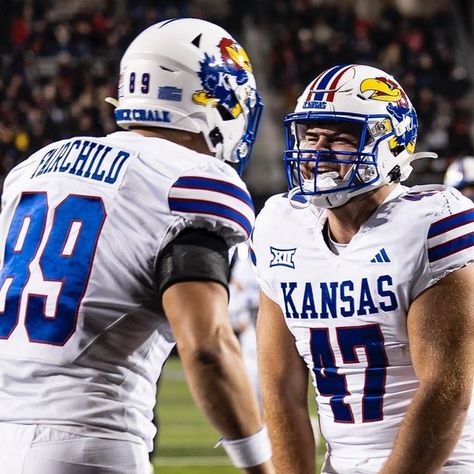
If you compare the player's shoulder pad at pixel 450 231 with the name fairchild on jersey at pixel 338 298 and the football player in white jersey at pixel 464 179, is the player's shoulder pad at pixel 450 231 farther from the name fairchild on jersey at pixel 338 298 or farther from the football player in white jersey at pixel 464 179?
the football player in white jersey at pixel 464 179

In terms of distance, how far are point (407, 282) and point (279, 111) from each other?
15.8 metres

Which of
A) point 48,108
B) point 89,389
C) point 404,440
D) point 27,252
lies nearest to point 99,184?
point 27,252

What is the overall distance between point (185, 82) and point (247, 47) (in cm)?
1604

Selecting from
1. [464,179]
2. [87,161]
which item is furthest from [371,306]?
[464,179]

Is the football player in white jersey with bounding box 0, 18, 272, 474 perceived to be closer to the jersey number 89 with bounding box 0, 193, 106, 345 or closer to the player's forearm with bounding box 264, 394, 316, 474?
the jersey number 89 with bounding box 0, 193, 106, 345

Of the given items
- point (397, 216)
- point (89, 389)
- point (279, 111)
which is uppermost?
point (397, 216)

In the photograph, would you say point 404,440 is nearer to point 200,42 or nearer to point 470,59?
point 200,42

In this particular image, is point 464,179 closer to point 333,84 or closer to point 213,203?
point 333,84

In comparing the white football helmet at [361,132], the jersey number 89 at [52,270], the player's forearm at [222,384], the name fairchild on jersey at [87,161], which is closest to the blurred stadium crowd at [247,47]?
the white football helmet at [361,132]

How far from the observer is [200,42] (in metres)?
2.82

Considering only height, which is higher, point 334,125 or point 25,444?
point 334,125

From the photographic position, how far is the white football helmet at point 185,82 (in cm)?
278

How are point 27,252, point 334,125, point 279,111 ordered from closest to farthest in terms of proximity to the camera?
point 27,252 < point 334,125 < point 279,111

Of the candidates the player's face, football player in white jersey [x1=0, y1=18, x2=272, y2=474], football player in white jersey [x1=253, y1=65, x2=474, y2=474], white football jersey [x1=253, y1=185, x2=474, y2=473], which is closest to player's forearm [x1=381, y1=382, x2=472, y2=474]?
football player in white jersey [x1=253, y1=65, x2=474, y2=474]
